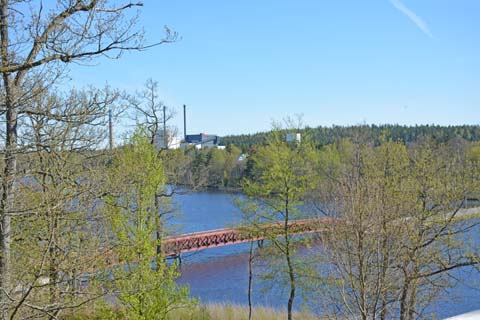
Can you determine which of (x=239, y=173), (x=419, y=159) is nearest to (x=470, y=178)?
(x=419, y=159)

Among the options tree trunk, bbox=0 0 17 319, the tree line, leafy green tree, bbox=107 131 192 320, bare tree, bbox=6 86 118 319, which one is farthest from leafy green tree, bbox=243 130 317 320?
tree trunk, bbox=0 0 17 319

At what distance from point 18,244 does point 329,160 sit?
1692 cm

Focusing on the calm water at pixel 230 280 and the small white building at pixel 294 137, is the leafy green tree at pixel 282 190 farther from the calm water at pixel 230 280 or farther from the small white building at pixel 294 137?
the calm water at pixel 230 280

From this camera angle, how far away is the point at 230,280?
19.9 meters

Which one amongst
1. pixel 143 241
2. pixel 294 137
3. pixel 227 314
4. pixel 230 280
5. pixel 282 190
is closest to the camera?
pixel 143 241

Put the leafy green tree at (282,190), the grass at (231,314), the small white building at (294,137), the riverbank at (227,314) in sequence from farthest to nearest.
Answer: the small white building at (294,137)
the leafy green tree at (282,190)
the grass at (231,314)
the riverbank at (227,314)

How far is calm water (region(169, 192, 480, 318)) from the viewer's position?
14492 millimetres

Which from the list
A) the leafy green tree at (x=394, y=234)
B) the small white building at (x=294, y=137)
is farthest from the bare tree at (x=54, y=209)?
the small white building at (x=294, y=137)

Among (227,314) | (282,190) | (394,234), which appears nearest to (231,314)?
(227,314)

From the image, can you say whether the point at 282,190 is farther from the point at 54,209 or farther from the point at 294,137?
the point at 54,209

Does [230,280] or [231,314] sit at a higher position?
[231,314]

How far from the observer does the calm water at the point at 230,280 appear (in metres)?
14.5

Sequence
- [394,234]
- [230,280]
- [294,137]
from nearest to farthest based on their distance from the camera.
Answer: [394,234] < [294,137] < [230,280]

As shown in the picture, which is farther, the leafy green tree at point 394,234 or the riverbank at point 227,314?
the riverbank at point 227,314
